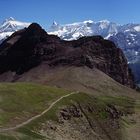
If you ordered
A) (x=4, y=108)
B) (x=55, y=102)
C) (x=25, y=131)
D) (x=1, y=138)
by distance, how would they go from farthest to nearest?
(x=55, y=102) < (x=4, y=108) < (x=25, y=131) < (x=1, y=138)

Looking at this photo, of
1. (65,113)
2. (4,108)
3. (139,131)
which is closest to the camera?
(4,108)

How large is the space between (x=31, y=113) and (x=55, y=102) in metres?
21.8

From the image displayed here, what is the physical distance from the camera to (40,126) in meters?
124

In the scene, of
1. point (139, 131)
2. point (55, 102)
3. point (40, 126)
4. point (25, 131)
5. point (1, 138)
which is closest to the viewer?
point (1, 138)

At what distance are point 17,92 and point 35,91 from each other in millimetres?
13325

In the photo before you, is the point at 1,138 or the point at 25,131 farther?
the point at 25,131

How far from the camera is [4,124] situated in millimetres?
116250

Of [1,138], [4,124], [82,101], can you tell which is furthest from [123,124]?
[1,138]

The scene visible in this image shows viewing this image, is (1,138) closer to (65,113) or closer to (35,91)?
(65,113)

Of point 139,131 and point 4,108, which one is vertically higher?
point 4,108

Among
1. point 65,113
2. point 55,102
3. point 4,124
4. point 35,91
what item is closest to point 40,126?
point 4,124

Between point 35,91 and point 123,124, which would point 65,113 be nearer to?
point 35,91

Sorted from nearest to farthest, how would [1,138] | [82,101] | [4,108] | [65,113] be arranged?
[1,138] < [4,108] < [65,113] < [82,101]

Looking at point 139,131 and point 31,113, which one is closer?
point 31,113
